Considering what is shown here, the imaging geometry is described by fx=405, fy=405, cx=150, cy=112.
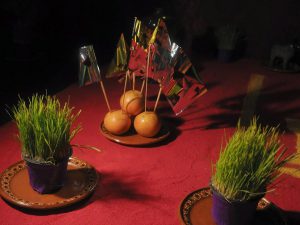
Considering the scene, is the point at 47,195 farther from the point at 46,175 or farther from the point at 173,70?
the point at 173,70

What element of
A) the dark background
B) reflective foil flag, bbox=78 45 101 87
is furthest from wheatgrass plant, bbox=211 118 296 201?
the dark background

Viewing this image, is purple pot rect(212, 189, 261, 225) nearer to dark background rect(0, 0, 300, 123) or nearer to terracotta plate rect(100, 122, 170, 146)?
terracotta plate rect(100, 122, 170, 146)

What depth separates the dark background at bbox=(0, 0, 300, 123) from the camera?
2.43m

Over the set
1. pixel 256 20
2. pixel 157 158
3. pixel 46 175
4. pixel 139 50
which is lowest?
pixel 157 158

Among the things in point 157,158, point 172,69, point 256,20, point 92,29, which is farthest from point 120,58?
point 256,20

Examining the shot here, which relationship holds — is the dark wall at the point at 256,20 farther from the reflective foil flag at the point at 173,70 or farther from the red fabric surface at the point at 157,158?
the reflective foil flag at the point at 173,70

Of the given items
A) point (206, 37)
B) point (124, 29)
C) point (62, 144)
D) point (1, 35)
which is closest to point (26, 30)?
point (1, 35)

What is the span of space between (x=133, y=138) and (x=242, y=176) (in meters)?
0.64

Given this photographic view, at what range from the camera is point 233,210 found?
103cm

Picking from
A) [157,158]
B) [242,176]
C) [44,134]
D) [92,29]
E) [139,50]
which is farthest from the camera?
[92,29]

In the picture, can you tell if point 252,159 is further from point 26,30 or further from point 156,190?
point 26,30

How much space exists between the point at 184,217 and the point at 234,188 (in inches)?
6.9

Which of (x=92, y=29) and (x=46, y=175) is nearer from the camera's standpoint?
(x=46, y=175)

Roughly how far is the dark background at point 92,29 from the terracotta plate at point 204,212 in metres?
1.15
